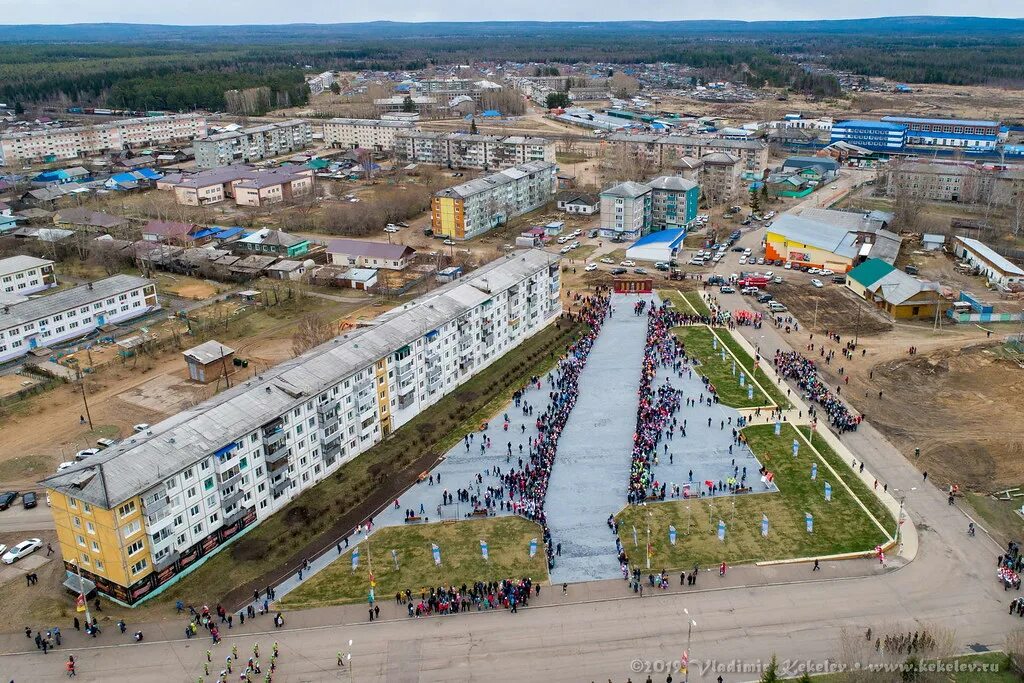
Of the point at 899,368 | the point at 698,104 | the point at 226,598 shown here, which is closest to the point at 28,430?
the point at 226,598

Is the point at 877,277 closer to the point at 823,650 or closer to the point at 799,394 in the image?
the point at 799,394

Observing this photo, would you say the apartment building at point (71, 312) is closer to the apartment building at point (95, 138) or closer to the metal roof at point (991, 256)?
the metal roof at point (991, 256)

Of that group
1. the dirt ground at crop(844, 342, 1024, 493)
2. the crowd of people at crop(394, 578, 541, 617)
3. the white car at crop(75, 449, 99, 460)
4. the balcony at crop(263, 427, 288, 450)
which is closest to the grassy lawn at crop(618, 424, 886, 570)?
the crowd of people at crop(394, 578, 541, 617)

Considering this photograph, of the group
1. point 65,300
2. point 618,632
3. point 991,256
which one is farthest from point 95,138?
point 618,632

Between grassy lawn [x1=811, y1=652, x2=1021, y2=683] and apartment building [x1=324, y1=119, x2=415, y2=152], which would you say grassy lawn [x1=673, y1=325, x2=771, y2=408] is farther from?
apartment building [x1=324, y1=119, x2=415, y2=152]

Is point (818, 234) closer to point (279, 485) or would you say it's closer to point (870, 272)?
point (870, 272)
